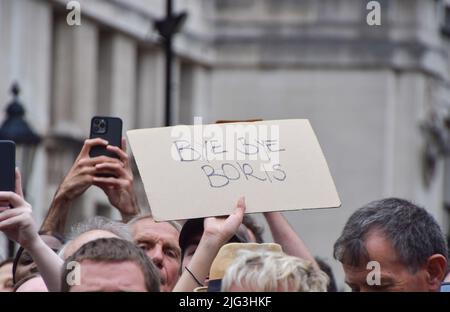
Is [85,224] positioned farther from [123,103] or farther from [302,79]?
[302,79]

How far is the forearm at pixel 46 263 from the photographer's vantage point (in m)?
7.71

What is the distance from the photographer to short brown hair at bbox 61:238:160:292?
706 cm

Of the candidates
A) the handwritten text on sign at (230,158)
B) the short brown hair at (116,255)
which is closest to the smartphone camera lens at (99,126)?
the handwritten text on sign at (230,158)

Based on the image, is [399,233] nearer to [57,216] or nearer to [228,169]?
[228,169]

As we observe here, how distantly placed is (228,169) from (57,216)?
175cm

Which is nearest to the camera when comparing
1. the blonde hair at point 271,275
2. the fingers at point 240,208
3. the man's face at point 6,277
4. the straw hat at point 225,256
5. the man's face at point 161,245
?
the blonde hair at point 271,275

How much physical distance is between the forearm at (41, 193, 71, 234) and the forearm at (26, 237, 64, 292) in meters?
1.66

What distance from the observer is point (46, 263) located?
7.73m

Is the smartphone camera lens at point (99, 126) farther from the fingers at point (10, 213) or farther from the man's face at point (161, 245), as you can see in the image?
the fingers at point (10, 213)

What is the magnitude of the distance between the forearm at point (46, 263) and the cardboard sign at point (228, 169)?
39 cm

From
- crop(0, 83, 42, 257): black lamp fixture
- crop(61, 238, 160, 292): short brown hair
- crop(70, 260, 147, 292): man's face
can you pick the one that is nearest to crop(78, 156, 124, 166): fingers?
crop(61, 238, 160, 292): short brown hair

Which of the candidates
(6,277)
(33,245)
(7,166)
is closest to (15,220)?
(33,245)

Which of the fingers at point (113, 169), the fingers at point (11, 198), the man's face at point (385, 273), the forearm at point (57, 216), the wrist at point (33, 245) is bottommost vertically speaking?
the man's face at point (385, 273)

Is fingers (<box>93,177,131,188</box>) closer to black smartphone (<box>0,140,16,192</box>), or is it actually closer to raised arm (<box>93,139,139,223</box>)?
raised arm (<box>93,139,139,223</box>)
